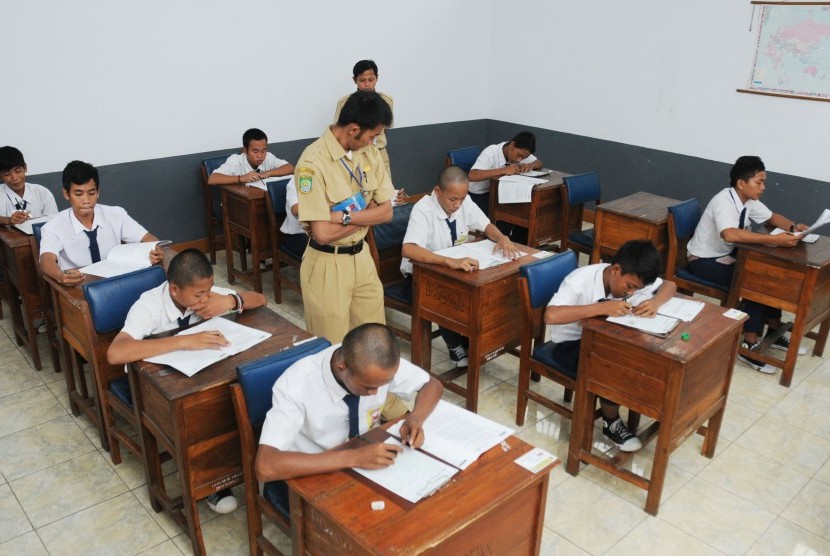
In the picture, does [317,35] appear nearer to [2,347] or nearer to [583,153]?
[583,153]

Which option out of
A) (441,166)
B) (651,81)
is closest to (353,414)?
(651,81)

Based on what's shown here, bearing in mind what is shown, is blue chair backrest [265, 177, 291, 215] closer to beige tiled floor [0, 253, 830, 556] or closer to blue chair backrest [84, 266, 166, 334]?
beige tiled floor [0, 253, 830, 556]

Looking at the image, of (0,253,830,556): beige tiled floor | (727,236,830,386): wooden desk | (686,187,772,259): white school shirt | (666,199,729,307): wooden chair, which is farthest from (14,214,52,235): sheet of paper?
(727,236,830,386): wooden desk

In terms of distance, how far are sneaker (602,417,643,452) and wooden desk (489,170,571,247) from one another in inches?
85.1

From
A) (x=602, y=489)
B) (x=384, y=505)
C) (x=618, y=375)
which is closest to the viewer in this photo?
(x=384, y=505)

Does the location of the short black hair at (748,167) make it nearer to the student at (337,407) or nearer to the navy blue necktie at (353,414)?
the student at (337,407)

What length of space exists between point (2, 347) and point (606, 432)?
11.3 feet

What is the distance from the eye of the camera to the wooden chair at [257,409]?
1.97 meters

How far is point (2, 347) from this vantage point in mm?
3961

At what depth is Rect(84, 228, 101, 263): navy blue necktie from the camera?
10.8 ft

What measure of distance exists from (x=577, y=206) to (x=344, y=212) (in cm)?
276

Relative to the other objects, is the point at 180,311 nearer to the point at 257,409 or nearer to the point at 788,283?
the point at 257,409

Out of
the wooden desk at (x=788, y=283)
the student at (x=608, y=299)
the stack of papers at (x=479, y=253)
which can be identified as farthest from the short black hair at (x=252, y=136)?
the wooden desk at (x=788, y=283)

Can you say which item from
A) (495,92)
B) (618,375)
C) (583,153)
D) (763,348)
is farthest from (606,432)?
(495,92)
